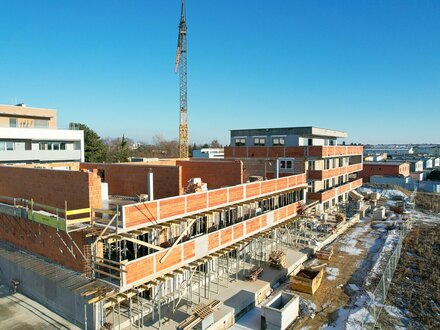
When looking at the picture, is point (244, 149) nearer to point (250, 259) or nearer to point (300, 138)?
point (300, 138)

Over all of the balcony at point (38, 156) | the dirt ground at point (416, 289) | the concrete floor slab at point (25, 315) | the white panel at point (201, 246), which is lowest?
the dirt ground at point (416, 289)

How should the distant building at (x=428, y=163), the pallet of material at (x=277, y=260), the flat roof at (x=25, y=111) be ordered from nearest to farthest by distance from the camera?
the pallet of material at (x=277, y=260) → the flat roof at (x=25, y=111) → the distant building at (x=428, y=163)

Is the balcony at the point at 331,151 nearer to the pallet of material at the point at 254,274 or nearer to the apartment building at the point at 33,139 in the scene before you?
the pallet of material at the point at 254,274

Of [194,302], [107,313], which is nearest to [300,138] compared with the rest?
[194,302]

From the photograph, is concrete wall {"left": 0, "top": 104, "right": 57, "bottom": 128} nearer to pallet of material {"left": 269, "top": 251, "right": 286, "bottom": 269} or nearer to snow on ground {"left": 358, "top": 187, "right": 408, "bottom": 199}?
pallet of material {"left": 269, "top": 251, "right": 286, "bottom": 269}

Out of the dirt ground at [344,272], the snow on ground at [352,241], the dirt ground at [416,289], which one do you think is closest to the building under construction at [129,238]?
the dirt ground at [344,272]

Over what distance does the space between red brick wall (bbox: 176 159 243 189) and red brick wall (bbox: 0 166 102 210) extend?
9444 mm

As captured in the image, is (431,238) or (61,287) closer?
(61,287)

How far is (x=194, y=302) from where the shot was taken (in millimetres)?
17156

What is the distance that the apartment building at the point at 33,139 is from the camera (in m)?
35.8

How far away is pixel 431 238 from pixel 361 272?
1319 cm

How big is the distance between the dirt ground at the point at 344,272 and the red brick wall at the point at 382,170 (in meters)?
39.3

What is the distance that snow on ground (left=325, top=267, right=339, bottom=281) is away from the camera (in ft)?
71.9

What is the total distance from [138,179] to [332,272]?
49.3 ft
